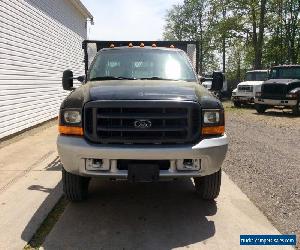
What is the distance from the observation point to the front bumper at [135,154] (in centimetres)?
383

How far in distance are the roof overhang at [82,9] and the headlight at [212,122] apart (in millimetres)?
14525

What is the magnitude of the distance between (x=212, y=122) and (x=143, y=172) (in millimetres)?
927

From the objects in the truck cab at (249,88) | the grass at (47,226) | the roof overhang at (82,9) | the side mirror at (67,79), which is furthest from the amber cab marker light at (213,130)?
the truck cab at (249,88)

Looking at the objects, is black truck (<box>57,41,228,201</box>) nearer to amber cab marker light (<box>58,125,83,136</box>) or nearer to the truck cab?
amber cab marker light (<box>58,125,83,136</box>)

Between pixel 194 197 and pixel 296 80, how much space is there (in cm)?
1406

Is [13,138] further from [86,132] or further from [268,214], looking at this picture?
[268,214]

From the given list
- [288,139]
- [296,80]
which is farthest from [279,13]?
[288,139]

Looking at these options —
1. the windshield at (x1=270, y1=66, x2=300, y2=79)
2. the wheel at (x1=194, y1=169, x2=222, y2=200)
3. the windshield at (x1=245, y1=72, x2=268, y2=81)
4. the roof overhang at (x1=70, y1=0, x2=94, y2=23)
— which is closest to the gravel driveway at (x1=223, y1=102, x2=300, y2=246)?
the wheel at (x1=194, y1=169, x2=222, y2=200)

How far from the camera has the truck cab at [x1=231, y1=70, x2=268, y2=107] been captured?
21312 mm

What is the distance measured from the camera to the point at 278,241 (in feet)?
12.2

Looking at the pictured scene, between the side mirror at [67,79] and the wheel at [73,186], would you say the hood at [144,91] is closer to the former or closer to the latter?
the wheel at [73,186]

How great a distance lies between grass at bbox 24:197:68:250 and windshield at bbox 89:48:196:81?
1.79m

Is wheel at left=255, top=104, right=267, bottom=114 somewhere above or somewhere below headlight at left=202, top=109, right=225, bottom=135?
below

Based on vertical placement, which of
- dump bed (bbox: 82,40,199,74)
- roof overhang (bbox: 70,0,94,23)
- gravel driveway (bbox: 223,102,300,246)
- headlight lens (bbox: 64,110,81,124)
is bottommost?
gravel driveway (bbox: 223,102,300,246)
